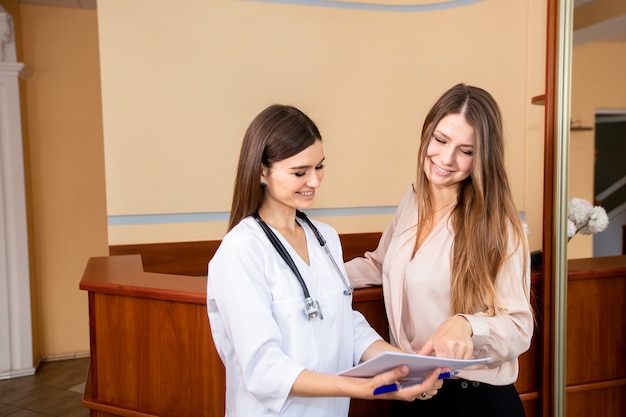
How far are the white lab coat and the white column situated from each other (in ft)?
12.1

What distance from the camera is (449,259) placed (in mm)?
1502

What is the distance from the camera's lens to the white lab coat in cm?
116

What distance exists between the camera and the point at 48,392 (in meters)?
4.18

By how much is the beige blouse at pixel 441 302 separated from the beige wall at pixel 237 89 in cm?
197

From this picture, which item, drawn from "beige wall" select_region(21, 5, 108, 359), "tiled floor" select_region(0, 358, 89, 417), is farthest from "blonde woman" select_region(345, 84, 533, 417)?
"beige wall" select_region(21, 5, 108, 359)

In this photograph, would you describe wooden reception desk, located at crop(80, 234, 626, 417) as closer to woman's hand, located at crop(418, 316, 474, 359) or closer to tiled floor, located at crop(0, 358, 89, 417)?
woman's hand, located at crop(418, 316, 474, 359)

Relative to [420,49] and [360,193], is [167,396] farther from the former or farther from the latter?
[420,49]

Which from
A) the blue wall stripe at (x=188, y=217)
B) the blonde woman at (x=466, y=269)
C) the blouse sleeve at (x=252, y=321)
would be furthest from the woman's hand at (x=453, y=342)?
the blue wall stripe at (x=188, y=217)

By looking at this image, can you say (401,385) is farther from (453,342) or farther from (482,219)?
(482,219)

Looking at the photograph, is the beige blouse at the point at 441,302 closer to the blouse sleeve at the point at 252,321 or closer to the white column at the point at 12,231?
the blouse sleeve at the point at 252,321

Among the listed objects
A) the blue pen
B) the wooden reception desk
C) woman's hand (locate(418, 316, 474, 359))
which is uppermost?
woman's hand (locate(418, 316, 474, 359))

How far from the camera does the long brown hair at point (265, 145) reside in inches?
50.8

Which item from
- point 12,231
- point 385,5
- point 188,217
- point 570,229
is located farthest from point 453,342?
point 12,231

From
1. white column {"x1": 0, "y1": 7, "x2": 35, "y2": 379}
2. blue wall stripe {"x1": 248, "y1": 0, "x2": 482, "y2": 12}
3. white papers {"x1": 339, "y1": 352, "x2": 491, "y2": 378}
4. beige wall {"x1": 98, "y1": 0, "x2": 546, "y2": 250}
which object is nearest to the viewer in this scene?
white papers {"x1": 339, "y1": 352, "x2": 491, "y2": 378}
